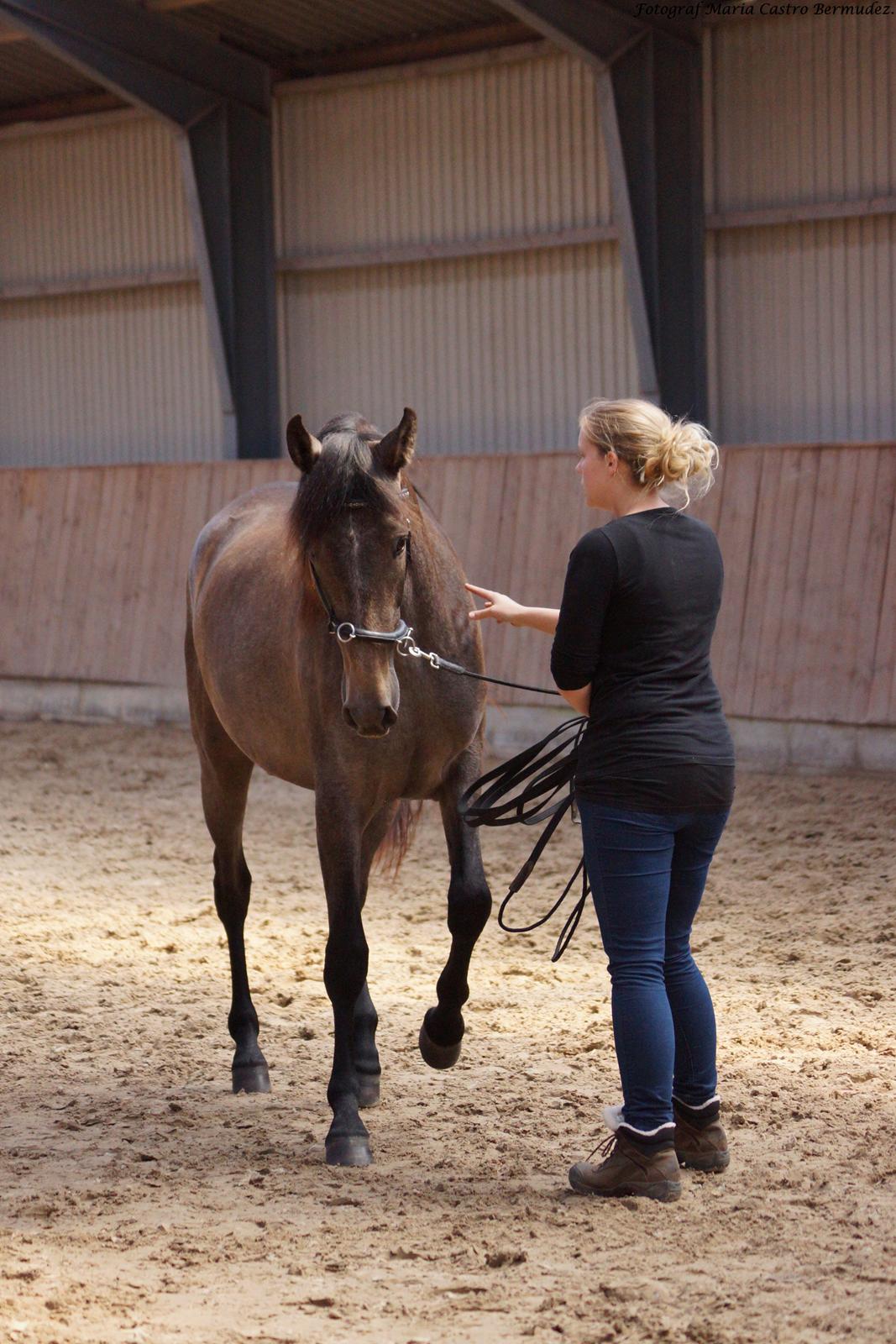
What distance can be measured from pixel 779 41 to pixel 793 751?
4.63 metres

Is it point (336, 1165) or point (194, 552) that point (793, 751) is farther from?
point (336, 1165)

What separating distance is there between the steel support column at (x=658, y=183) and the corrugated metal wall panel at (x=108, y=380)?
14.3 feet

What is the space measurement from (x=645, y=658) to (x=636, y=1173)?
1073 mm

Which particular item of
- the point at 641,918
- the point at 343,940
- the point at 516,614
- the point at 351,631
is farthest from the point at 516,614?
the point at 343,940

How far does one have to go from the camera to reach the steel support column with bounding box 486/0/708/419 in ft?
31.2

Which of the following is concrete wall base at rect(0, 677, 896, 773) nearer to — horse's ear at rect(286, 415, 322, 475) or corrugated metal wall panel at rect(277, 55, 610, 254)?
horse's ear at rect(286, 415, 322, 475)

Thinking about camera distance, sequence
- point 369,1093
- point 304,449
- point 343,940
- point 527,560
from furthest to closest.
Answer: point 527,560, point 369,1093, point 343,940, point 304,449

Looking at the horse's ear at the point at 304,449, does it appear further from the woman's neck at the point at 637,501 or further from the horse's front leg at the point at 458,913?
the horse's front leg at the point at 458,913

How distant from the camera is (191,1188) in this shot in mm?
3385

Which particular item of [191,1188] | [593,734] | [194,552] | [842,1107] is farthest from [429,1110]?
[194,552]

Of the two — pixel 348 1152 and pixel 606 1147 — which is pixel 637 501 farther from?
pixel 348 1152

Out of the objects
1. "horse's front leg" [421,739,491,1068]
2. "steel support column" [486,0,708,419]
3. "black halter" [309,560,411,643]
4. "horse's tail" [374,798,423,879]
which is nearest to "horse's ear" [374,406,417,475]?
"black halter" [309,560,411,643]

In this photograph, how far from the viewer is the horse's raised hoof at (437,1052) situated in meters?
3.94

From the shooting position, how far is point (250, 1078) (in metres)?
4.14
